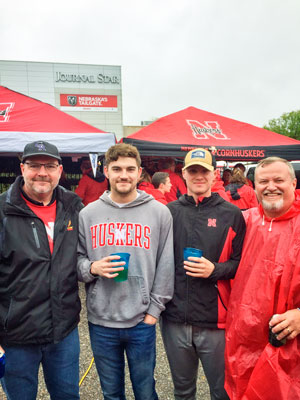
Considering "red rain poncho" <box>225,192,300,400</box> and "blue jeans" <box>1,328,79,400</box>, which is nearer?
"red rain poncho" <box>225,192,300,400</box>

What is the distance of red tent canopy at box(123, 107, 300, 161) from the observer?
6.15 meters

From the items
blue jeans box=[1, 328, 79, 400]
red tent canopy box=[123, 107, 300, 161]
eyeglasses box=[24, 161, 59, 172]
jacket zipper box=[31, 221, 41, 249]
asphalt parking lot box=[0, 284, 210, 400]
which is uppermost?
red tent canopy box=[123, 107, 300, 161]

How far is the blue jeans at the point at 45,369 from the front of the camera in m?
1.77

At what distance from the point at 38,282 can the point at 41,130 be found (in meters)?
4.40

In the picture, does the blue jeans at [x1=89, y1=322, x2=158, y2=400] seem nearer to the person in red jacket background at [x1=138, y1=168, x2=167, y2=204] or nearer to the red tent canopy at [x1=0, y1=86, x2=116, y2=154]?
the person in red jacket background at [x1=138, y1=168, x2=167, y2=204]

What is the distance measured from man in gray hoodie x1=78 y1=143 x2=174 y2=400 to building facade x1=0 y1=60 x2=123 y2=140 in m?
26.2

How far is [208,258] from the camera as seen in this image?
1.94 m

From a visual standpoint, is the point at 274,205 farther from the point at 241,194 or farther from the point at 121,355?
the point at 241,194

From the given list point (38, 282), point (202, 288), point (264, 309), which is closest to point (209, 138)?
point (202, 288)

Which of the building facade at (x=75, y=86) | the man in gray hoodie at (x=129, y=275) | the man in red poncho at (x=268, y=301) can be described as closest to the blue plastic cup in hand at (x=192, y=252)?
the man in gray hoodie at (x=129, y=275)

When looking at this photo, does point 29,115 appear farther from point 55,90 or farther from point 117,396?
point 55,90

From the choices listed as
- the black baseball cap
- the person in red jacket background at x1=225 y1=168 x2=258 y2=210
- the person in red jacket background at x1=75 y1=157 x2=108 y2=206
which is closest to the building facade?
the person in red jacket background at x1=75 y1=157 x2=108 y2=206

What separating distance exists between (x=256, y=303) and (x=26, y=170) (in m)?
1.76

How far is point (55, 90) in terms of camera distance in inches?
1080
